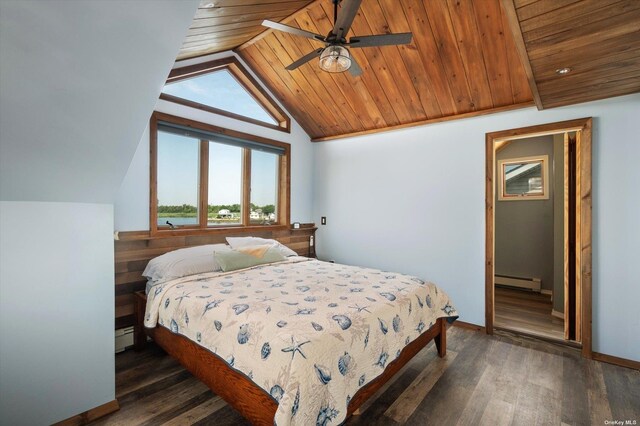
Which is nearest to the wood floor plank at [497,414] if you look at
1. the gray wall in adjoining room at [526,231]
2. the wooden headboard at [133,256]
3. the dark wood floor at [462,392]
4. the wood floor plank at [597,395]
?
the dark wood floor at [462,392]

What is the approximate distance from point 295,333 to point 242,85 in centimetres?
352

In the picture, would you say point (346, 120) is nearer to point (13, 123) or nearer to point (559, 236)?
point (559, 236)

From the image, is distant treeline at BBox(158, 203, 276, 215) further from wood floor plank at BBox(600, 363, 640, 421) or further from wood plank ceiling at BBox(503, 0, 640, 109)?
wood floor plank at BBox(600, 363, 640, 421)

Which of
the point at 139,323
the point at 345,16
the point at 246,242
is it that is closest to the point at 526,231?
the point at 246,242

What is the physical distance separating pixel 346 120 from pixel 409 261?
209cm

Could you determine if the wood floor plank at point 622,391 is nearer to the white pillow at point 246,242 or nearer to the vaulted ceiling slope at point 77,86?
the white pillow at point 246,242

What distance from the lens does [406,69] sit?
321 cm

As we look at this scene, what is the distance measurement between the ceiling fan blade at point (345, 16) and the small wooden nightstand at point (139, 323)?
2704 millimetres

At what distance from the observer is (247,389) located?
1.66m

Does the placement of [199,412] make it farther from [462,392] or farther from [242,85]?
[242,85]

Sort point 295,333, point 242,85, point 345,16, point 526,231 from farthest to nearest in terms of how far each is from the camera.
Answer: point 526,231 < point 242,85 < point 345,16 < point 295,333

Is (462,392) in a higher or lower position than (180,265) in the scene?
lower

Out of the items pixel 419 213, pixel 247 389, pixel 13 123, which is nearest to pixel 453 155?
pixel 419 213

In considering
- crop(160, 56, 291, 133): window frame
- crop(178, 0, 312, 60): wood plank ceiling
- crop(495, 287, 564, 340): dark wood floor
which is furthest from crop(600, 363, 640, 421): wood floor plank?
crop(160, 56, 291, 133): window frame
